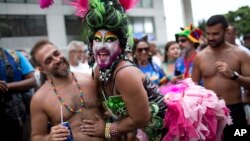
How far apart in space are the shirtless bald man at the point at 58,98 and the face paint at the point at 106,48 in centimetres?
46

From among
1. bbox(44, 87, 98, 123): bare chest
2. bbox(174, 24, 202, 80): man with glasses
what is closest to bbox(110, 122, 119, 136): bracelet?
bbox(44, 87, 98, 123): bare chest

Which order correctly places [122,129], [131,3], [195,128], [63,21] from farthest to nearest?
1. [63,21]
2. [195,128]
3. [131,3]
4. [122,129]

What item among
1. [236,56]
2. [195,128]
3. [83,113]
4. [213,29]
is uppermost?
[213,29]

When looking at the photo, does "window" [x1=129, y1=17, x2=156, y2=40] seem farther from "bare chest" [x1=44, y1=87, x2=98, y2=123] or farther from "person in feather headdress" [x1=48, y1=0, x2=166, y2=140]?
"person in feather headdress" [x1=48, y1=0, x2=166, y2=140]

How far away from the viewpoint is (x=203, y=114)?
132 inches

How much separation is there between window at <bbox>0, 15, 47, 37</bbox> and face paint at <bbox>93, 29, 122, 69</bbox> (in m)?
21.1

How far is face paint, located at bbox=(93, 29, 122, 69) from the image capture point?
2809 mm

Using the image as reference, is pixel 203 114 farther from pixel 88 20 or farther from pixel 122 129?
pixel 88 20

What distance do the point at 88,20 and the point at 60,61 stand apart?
0.50 metres

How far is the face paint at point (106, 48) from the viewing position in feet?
9.21

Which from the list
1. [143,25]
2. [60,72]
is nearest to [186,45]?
[60,72]

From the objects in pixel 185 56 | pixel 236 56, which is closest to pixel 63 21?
pixel 185 56

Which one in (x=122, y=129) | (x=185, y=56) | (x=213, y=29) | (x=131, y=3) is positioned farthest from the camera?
(x=185, y=56)

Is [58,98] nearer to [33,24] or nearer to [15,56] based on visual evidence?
[15,56]
